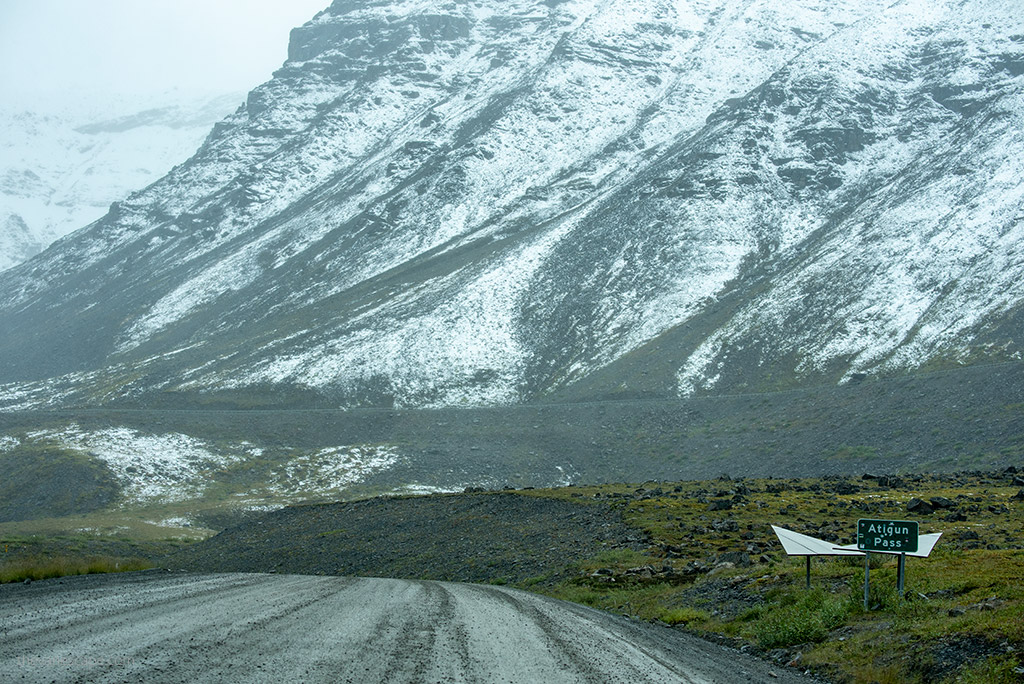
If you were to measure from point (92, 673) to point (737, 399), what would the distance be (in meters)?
86.8

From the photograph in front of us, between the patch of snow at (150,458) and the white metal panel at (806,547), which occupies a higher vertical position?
the white metal panel at (806,547)

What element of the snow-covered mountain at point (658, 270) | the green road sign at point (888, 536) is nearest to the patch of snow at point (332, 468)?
the snow-covered mountain at point (658, 270)

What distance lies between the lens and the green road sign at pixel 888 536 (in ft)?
50.6

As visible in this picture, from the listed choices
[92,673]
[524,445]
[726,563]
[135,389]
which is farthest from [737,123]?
[92,673]

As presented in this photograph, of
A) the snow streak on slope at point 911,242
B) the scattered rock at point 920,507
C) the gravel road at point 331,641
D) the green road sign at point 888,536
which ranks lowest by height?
the scattered rock at point 920,507

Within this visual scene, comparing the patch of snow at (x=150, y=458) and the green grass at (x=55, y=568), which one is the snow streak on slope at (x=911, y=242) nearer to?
the patch of snow at (x=150, y=458)

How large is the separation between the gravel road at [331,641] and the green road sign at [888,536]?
320 cm

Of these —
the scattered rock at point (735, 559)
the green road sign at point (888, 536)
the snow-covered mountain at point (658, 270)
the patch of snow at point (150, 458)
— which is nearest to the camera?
the green road sign at point (888, 536)

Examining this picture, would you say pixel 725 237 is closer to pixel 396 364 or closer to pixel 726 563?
pixel 396 364

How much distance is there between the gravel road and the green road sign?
320 centimetres

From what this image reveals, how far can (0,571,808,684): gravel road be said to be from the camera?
10695 millimetres

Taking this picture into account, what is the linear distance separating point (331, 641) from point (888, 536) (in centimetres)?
1022

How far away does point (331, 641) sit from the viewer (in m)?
12.6

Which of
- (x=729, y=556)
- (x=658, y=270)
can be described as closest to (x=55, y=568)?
(x=729, y=556)
